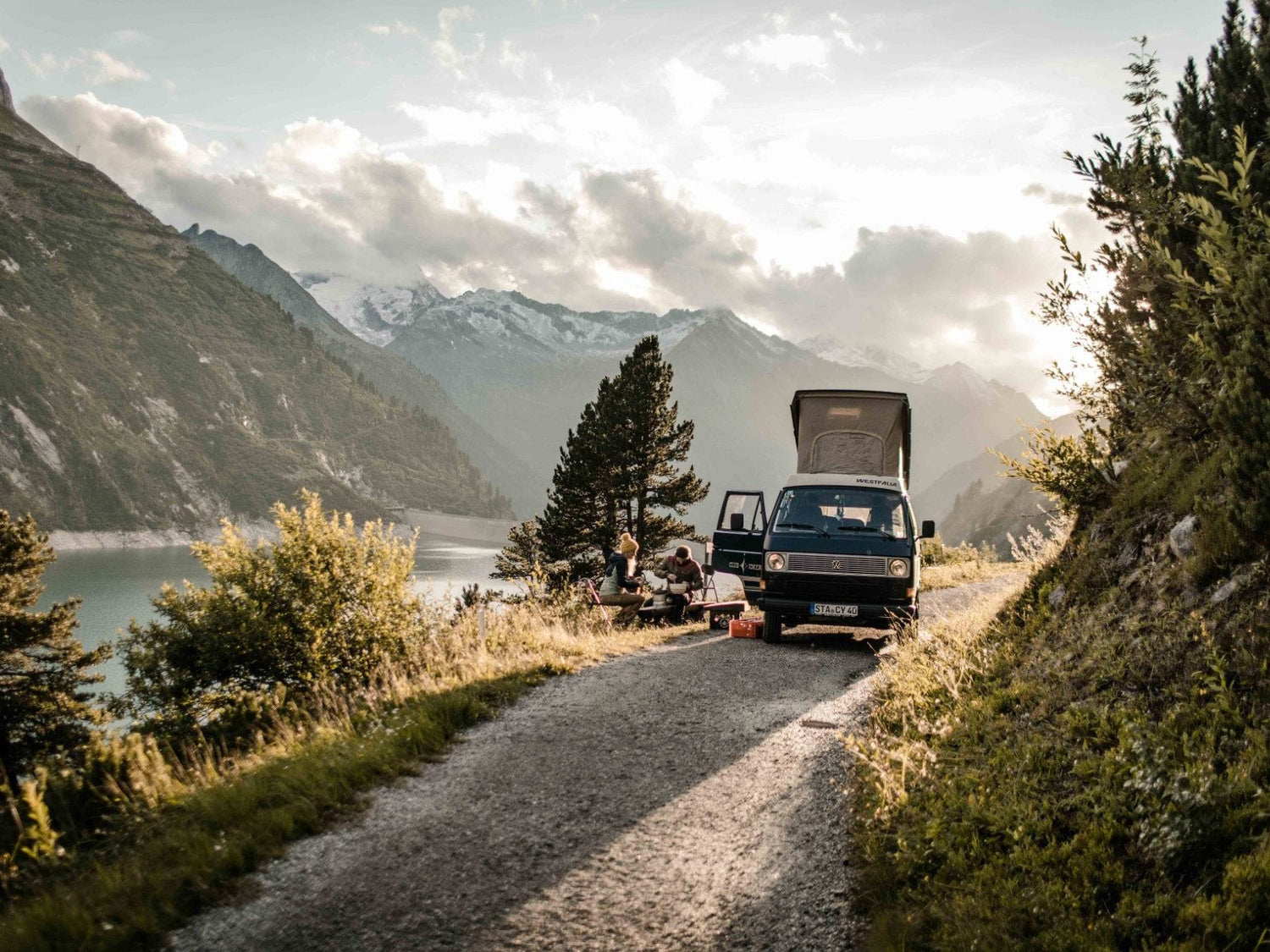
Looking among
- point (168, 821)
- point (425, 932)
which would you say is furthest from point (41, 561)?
point (425, 932)

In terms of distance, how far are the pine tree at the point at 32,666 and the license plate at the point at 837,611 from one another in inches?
879

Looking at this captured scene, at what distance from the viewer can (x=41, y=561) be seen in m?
30.5

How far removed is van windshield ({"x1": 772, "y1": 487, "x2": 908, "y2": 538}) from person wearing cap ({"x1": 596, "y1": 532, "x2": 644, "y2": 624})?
366 centimetres

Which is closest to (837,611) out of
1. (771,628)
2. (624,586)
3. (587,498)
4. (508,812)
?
(771,628)

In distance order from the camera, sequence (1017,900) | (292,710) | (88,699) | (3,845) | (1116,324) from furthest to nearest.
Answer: (88,699) < (292,710) < (1116,324) < (3,845) < (1017,900)

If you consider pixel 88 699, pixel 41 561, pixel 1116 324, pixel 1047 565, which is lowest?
pixel 88 699

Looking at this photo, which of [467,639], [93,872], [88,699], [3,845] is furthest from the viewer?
[88,699]

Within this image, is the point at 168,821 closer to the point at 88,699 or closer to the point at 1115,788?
the point at 1115,788

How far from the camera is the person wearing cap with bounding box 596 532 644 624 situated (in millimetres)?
16688

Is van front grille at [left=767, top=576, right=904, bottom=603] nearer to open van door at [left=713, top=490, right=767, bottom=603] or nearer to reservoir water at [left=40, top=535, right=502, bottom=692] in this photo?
open van door at [left=713, top=490, right=767, bottom=603]

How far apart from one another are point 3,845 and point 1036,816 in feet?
25.4

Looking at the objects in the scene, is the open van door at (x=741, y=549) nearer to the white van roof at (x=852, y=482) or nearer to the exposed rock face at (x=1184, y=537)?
the white van roof at (x=852, y=482)

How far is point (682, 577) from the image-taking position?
17391mm

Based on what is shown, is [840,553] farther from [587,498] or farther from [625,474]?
[587,498]
